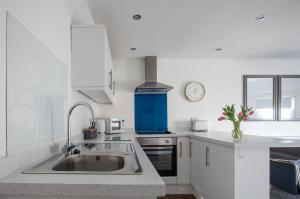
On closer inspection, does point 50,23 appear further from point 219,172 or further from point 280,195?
point 280,195

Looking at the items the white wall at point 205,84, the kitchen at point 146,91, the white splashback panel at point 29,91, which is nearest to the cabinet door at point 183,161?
the kitchen at point 146,91

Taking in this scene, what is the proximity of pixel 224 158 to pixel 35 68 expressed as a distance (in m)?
1.83

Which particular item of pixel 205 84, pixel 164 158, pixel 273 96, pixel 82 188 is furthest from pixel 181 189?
pixel 82 188

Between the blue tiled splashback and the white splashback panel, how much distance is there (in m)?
2.45

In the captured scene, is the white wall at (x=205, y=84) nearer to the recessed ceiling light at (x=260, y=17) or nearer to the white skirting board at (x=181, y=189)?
the white skirting board at (x=181, y=189)

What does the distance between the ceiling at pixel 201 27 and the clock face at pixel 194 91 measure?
585 mm

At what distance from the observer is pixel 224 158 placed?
199 cm

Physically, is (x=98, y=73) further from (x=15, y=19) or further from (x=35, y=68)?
(x=15, y=19)

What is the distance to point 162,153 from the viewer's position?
10.4ft

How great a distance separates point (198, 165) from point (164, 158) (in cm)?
58

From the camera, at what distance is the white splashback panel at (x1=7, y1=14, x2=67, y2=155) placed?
2.88ft

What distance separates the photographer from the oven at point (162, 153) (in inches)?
124

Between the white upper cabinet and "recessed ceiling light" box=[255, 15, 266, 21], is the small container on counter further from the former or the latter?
the white upper cabinet

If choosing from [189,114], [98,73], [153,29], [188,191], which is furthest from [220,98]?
[98,73]
